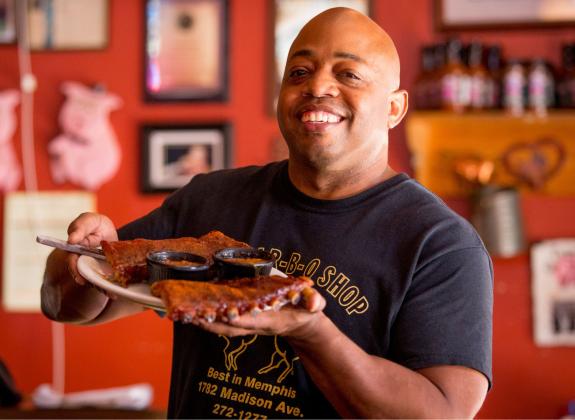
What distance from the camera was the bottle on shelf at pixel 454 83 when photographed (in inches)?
97.3

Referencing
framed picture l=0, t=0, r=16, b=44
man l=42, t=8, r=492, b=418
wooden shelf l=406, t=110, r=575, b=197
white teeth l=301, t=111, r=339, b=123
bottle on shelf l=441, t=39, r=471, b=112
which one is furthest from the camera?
framed picture l=0, t=0, r=16, b=44

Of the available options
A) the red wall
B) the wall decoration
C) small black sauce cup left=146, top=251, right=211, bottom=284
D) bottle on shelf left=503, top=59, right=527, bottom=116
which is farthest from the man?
the wall decoration

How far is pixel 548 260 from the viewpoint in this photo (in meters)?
2.64

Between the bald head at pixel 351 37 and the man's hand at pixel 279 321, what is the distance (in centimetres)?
53

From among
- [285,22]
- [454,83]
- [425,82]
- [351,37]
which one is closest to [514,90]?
[454,83]

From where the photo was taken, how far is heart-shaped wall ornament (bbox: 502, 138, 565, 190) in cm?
266

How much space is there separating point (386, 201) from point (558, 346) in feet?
5.91

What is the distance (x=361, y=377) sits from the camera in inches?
36.8

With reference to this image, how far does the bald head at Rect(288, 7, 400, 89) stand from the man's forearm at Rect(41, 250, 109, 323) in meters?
0.65

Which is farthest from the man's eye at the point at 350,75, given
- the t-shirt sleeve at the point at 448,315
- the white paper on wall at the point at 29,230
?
the white paper on wall at the point at 29,230

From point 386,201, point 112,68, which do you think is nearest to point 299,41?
point 386,201

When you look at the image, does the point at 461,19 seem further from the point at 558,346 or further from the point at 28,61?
the point at 28,61

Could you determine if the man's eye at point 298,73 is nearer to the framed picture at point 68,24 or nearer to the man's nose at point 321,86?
the man's nose at point 321,86

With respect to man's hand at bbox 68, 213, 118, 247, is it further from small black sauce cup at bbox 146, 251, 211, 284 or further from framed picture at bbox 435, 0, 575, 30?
framed picture at bbox 435, 0, 575, 30
